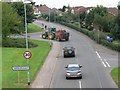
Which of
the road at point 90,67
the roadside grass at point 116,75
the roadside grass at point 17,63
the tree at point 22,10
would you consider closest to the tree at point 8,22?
the roadside grass at point 17,63

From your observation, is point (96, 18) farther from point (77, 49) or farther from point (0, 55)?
point (0, 55)

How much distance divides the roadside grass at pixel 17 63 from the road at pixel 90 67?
2.06 metres

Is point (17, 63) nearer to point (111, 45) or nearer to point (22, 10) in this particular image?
point (111, 45)

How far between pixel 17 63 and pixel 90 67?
7955 millimetres

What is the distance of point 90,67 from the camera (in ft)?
135

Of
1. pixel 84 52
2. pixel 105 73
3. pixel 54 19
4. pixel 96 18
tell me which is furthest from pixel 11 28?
pixel 54 19

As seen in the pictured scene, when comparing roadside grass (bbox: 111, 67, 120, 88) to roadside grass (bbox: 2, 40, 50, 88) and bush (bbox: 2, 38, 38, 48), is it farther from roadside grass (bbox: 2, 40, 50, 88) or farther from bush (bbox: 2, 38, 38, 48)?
bush (bbox: 2, 38, 38, 48)

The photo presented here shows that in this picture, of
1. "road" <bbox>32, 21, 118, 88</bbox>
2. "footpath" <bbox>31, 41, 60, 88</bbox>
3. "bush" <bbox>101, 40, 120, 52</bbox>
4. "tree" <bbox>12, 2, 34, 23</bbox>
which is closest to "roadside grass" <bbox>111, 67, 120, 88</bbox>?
"road" <bbox>32, 21, 118, 88</bbox>

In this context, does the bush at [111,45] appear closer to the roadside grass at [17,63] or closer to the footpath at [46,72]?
the footpath at [46,72]

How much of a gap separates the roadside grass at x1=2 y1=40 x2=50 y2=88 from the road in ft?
6.77

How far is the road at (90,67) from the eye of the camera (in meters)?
32.1

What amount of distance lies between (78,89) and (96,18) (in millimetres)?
51186

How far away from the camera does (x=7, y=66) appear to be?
132ft

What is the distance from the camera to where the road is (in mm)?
32091
